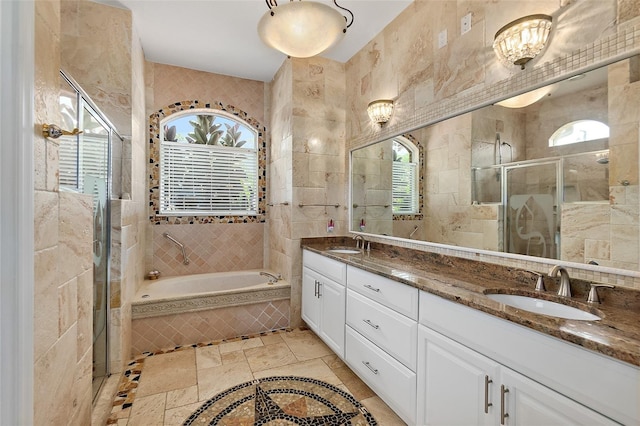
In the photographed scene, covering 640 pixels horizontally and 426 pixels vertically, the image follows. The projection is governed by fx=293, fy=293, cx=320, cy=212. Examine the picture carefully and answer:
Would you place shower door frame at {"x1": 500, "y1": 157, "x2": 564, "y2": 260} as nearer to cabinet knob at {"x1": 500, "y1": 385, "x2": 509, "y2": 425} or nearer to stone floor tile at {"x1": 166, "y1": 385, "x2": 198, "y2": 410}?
cabinet knob at {"x1": 500, "y1": 385, "x2": 509, "y2": 425}

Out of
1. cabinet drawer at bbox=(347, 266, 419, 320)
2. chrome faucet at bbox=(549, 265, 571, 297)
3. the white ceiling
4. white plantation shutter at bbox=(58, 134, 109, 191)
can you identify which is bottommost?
cabinet drawer at bbox=(347, 266, 419, 320)

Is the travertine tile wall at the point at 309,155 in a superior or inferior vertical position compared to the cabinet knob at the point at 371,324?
superior

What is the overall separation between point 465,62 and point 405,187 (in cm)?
96

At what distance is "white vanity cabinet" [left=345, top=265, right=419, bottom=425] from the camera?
159 cm

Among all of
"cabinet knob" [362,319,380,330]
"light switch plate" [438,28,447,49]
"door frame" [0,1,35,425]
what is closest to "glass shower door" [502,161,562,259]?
"cabinet knob" [362,319,380,330]

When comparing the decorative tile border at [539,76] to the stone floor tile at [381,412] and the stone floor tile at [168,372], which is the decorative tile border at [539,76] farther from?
the stone floor tile at [168,372]

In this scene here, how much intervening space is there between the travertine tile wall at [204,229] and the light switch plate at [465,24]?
2.59 metres

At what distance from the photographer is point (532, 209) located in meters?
1.52

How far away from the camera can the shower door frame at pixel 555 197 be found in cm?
140

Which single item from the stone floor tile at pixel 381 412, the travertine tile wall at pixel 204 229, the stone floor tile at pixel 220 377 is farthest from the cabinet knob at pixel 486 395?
the travertine tile wall at pixel 204 229

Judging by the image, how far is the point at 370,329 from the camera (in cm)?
194

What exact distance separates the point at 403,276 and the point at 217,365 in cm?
172

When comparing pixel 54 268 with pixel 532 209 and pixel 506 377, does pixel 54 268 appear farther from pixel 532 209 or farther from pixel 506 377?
pixel 532 209

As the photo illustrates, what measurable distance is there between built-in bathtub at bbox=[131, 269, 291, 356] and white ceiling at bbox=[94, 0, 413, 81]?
2442 mm
